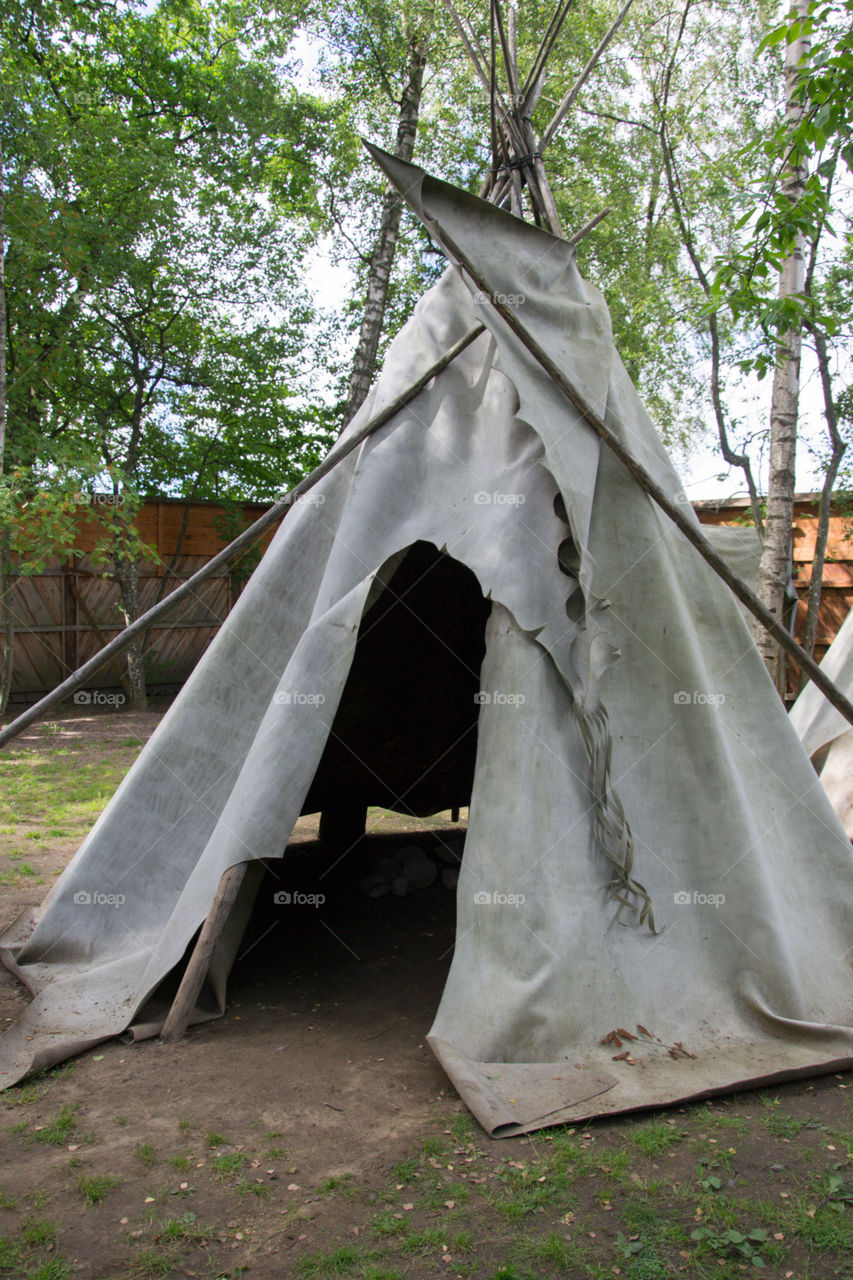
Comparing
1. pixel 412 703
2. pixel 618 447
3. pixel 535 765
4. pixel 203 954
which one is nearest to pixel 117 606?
pixel 412 703

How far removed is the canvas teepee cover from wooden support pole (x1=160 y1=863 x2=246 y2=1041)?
0.24 feet

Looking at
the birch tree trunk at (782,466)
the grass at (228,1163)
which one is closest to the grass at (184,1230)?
the grass at (228,1163)

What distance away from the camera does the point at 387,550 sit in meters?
3.82

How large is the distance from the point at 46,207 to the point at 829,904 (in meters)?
10.1

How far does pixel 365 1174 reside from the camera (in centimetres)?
266

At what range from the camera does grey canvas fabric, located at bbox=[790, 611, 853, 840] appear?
6.52 m

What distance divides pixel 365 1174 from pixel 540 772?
57.3 inches

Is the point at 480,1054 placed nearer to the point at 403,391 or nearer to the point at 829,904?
the point at 829,904

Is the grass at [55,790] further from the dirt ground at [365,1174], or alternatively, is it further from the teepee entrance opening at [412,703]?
the dirt ground at [365,1174]

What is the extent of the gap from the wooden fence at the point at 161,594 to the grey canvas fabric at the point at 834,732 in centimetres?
503

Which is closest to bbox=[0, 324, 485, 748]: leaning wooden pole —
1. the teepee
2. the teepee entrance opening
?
the teepee

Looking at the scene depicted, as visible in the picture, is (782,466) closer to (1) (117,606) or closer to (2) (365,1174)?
(2) (365,1174)

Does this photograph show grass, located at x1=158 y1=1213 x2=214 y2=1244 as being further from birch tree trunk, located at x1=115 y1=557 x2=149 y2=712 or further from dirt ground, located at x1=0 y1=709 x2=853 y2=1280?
birch tree trunk, located at x1=115 y1=557 x2=149 y2=712

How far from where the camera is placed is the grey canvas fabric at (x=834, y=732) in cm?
652
